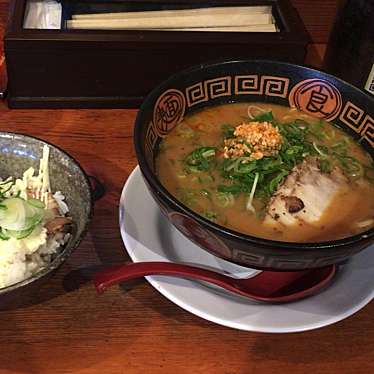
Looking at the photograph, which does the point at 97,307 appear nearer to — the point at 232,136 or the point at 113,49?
the point at 232,136

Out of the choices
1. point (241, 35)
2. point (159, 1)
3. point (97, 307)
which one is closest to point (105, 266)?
point (97, 307)

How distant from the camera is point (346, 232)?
117cm

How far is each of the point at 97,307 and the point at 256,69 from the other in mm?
649

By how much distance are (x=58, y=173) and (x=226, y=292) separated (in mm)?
452

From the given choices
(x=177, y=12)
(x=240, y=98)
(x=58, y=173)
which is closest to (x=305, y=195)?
(x=240, y=98)

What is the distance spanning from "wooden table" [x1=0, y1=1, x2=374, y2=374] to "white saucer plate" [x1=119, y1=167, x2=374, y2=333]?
0.19 feet

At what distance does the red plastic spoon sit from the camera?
1.09 meters

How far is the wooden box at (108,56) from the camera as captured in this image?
1.52 meters

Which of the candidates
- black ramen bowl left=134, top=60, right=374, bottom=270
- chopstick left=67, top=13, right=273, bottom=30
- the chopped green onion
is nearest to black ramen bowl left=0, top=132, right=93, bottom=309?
black ramen bowl left=134, top=60, right=374, bottom=270

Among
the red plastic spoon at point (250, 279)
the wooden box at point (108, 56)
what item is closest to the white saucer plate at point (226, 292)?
the red plastic spoon at point (250, 279)

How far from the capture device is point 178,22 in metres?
1.73

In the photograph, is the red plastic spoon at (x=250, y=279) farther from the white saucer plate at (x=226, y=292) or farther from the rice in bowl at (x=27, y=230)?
the rice in bowl at (x=27, y=230)

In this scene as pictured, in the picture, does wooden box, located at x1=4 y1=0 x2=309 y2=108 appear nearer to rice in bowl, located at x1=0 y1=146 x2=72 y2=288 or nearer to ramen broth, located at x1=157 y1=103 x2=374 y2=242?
ramen broth, located at x1=157 y1=103 x2=374 y2=242

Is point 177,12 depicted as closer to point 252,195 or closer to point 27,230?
point 252,195
